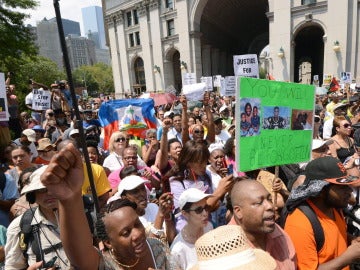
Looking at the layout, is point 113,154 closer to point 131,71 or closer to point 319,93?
point 319,93

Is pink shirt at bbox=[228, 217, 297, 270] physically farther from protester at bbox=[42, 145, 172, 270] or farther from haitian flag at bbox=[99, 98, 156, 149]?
haitian flag at bbox=[99, 98, 156, 149]

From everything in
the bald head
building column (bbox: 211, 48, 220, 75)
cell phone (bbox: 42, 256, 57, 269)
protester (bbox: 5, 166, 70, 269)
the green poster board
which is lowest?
cell phone (bbox: 42, 256, 57, 269)

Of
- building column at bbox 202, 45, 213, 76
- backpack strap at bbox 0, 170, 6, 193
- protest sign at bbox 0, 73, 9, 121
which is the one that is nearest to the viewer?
backpack strap at bbox 0, 170, 6, 193

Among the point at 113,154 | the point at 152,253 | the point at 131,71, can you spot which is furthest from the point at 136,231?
the point at 131,71

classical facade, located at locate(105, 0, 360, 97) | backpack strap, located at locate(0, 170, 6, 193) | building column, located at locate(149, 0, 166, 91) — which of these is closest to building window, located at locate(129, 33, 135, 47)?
classical facade, located at locate(105, 0, 360, 97)

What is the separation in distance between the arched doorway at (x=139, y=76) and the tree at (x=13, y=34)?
21.5 m

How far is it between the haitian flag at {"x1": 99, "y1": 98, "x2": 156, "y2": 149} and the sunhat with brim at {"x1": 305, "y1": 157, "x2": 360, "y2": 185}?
422cm

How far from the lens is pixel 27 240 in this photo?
2.04 m

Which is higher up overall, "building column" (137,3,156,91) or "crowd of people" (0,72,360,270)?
"building column" (137,3,156,91)

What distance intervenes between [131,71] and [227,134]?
3063 centimetres

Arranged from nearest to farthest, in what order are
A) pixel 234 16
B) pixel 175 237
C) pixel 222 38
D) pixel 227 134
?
1. pixel 175 237
2. pixel 227 134
3. pixel 234 16
4. pixel 222 38

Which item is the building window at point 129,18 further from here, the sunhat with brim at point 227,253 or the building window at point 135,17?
the sunhat with brim at point 227,253

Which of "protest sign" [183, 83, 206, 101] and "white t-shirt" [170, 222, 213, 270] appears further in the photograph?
"protest sign" [183, 83, 206, 101]

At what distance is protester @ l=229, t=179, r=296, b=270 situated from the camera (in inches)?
78.6
